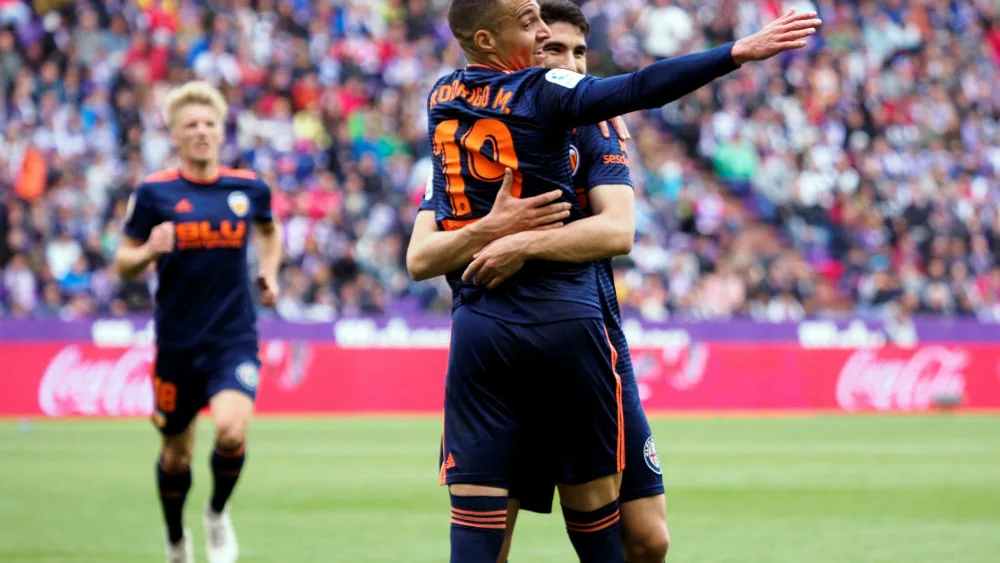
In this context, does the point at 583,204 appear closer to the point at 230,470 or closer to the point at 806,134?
the point at 230,470

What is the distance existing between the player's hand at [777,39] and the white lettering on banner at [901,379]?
55.7ft

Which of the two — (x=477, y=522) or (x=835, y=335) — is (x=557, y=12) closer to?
(x=477, y=522)

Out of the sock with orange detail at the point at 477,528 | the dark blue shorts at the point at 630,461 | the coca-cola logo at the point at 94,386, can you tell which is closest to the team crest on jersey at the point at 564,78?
the dark blue shorts at the point at 630,461

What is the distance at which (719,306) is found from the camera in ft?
72.1

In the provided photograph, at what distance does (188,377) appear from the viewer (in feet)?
26.9

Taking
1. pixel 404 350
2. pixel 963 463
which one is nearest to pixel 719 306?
pixel 404 350

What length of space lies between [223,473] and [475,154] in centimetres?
387

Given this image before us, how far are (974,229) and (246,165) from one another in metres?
12.0

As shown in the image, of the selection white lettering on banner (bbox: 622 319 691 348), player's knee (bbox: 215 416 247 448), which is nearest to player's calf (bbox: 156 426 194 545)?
player's knee (bbox: 215 416 247 448)

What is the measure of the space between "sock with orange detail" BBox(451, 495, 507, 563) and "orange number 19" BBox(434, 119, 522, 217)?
92 centimetres

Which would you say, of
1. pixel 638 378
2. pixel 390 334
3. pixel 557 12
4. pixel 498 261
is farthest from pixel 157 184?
pixel 638 378

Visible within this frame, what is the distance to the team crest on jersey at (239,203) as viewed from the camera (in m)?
8.45

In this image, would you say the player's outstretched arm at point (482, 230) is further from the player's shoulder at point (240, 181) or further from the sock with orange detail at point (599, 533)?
the player's shoulder at point (240, 181)

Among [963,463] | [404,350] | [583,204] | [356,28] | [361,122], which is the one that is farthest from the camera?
[356,28]
